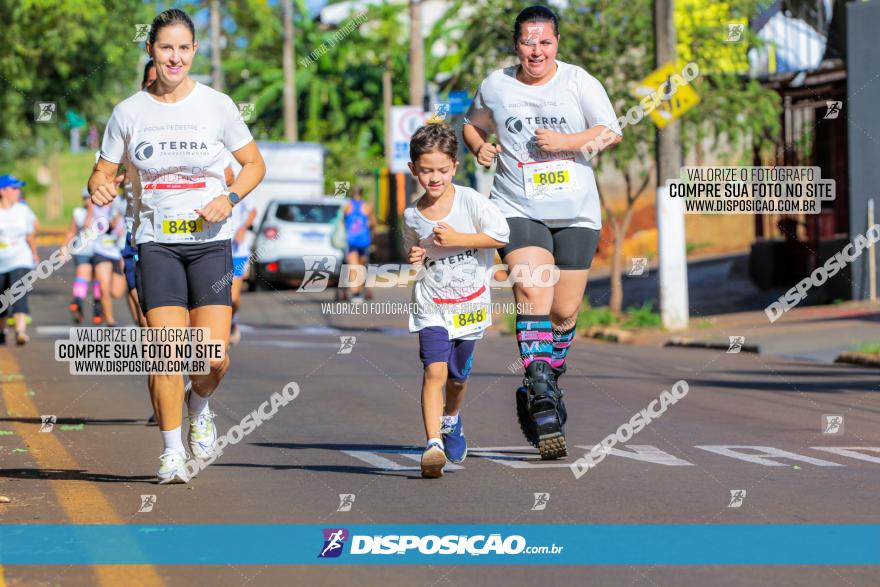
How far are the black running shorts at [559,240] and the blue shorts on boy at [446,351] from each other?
1.92ft

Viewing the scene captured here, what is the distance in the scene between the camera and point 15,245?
17375 mm

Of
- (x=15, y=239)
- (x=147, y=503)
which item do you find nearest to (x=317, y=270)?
(x=15, y=239)

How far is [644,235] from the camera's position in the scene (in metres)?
37.0

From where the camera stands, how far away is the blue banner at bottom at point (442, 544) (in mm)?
5777

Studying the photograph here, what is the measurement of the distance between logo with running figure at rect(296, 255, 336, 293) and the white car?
18 mm

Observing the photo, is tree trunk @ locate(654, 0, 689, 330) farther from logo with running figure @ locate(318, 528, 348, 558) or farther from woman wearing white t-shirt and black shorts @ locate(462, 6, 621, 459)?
logo with running figure @ locate(318, 528, 348, 558)

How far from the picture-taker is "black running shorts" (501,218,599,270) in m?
8.41

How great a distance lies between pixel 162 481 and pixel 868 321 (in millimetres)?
12240

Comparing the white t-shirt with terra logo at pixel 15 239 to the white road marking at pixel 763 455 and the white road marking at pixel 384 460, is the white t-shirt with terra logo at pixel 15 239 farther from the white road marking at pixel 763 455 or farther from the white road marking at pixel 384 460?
the white road marking at pixel 763 455

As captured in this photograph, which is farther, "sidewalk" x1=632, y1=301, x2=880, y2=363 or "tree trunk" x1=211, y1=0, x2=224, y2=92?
"tree trunk" x1=211, y1=0, x2=224, y2=92

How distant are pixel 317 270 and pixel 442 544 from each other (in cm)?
2347

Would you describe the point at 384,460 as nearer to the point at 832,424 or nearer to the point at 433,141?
the point at 433,141

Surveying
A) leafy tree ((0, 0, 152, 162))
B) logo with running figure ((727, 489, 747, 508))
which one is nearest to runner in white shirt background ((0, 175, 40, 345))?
logo with running figure ((727, 489, 747, 508))

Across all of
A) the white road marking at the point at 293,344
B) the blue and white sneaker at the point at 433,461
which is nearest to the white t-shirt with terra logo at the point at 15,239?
the white road marking at the point at 293,344
